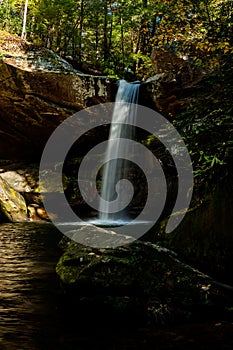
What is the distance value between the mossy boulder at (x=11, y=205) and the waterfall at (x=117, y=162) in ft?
12.0

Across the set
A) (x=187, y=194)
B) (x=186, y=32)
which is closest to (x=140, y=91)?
(x=186, y=32)

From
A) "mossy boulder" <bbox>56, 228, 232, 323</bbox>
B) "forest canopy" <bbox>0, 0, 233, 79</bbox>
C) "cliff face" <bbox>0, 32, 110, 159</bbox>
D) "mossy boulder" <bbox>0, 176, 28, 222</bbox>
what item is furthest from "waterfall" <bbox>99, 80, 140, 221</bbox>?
"mossy boulder" <bbox>56, 228, 232, 323</bbox>

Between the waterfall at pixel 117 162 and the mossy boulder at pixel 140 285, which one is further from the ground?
the waterfall at pixel 117 162

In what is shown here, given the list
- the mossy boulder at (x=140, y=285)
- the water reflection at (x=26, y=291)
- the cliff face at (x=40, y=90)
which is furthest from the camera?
the cliff face at (x=40, y=90)

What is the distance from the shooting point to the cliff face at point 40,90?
14.1 m

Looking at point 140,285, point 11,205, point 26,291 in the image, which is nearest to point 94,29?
point 11,205

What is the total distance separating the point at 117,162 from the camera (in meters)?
16.3

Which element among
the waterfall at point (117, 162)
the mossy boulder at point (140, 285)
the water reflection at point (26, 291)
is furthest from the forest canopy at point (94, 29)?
the mossy boulder at point (140, 285)

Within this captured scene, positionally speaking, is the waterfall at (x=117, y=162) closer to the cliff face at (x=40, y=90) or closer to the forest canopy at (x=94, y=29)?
the cliff face at (x=40, y=90)

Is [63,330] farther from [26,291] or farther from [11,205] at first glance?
[11,205]

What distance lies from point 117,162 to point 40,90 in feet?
16.2

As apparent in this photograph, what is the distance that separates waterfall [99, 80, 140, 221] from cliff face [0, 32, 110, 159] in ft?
3.99

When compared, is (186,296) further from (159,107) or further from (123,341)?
(159,107)

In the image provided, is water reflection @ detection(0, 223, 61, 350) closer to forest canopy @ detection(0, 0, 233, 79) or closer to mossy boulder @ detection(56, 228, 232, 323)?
mossy boulder @ detection(56, 228, 232, 323)
